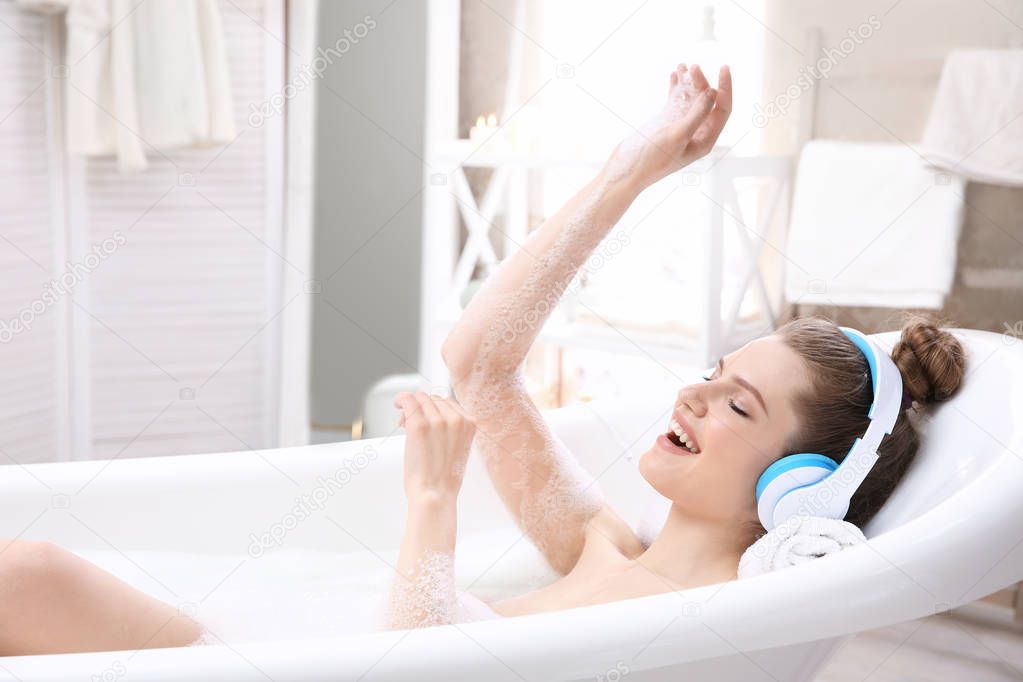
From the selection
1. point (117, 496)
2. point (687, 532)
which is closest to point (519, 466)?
point (687, 532)

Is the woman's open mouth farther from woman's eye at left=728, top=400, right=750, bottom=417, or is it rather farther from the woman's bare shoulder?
the woman's bare shoulder

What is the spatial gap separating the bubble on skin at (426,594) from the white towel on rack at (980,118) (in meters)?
1.45

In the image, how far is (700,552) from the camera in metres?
1.34

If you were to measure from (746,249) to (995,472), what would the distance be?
46.8 inches

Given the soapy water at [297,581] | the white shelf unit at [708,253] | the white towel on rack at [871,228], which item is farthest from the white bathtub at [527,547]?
the white towel on rack at [871,228]

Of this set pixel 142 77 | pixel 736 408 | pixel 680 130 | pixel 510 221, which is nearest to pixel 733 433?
pixel 736 408

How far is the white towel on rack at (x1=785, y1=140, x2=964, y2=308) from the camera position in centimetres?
216

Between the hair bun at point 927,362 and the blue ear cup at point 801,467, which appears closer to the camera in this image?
the blue ear cup at point 801,467

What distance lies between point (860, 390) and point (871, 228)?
3.35ft

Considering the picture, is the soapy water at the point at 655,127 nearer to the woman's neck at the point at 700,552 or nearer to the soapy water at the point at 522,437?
the soapy water at the point at 522,437

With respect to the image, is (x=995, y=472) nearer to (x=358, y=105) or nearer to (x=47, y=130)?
(x=358, y=105)

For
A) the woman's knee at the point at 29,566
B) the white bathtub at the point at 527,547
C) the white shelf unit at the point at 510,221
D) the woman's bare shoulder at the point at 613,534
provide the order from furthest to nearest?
1. the white shelf unit at the point at 510,221
2. the woman's bare shoulder at the point at 613,534
3. the woman's knee at the point at 29,566
4. the white bathtub at the point at 527,547

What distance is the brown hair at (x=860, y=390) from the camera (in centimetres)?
128

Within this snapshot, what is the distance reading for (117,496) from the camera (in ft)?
5.13
